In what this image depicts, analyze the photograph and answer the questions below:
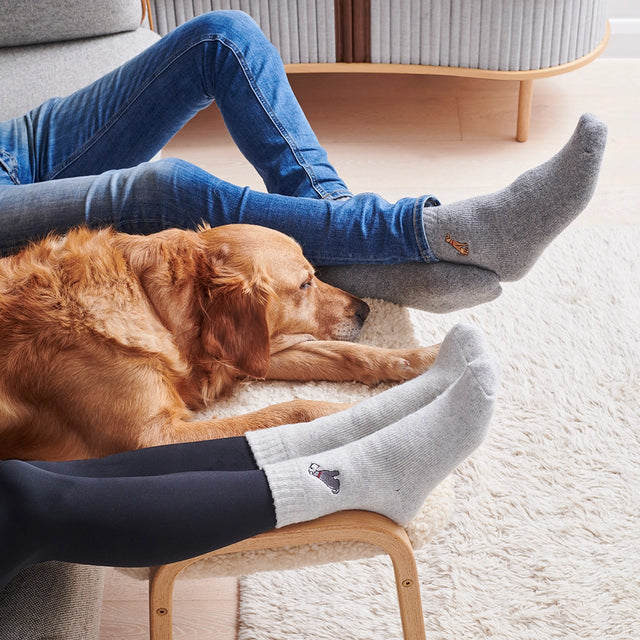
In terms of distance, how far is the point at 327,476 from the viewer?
129cm

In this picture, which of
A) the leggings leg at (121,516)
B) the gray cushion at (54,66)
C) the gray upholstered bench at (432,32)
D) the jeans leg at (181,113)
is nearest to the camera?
the leggings leg at (121,516)

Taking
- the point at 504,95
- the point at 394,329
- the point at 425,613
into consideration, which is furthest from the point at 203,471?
the point at 504,95

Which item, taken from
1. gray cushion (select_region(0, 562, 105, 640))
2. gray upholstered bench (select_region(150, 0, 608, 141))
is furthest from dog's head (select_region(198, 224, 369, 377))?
gray upholstered bench (select_region(150, 0, 608, 141))

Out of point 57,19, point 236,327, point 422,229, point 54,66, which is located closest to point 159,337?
point 236,327

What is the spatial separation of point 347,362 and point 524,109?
2.02 m

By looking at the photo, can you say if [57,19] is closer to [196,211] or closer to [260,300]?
[196,211]

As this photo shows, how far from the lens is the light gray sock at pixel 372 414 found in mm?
1352

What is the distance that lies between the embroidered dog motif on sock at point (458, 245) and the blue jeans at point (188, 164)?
0.05 m

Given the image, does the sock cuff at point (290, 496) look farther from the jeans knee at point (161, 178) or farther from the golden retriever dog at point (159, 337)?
the jeans knee at point (161, 178)

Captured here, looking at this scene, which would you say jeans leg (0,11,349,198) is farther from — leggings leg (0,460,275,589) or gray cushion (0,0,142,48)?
leggings leg (0,460,275,589)

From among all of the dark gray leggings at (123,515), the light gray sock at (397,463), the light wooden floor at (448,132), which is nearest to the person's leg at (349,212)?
the light gray sock at (397,463)

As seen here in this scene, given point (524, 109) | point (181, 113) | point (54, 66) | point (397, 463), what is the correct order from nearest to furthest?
point (397, 463) → point (181, 113) → point (54, 66) → point (524, 109)

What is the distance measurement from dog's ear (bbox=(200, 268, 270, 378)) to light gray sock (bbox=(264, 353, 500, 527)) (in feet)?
0.98

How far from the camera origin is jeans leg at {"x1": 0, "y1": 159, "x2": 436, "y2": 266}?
5.65 ft
